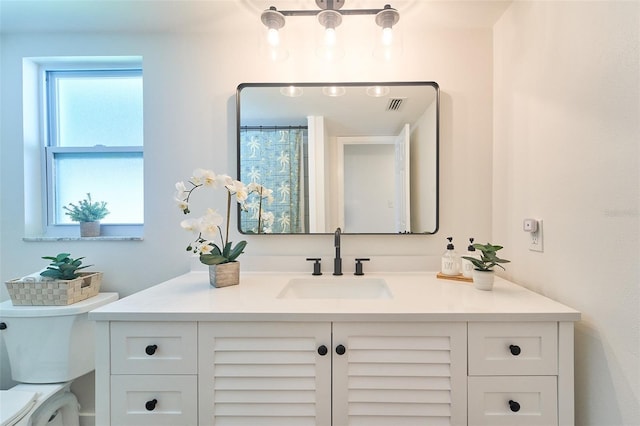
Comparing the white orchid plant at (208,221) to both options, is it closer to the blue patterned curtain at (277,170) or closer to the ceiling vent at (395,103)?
the blue patterned curtain at (277,170)

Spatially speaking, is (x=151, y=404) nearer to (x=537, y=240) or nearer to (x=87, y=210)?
(x=87, y=210)

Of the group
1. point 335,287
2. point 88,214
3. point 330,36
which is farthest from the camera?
point 88,214

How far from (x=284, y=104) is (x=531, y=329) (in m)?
1.40

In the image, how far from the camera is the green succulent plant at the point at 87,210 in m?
1.50

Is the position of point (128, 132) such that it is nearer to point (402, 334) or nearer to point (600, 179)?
point (402, 334)

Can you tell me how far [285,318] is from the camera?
0.86 metres

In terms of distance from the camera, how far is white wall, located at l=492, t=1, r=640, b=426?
755 millimetres

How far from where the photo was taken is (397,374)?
87 centimetres

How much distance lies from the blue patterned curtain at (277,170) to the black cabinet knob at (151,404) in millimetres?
785

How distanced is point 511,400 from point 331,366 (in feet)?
1.91

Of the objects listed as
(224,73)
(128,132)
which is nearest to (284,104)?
(224,73)

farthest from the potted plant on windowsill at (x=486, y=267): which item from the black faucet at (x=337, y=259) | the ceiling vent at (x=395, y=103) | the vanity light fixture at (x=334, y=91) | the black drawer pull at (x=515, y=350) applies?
the vanity light fixture at (x=334, y=91)

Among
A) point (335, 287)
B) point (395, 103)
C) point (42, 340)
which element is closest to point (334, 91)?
point (395, 103)

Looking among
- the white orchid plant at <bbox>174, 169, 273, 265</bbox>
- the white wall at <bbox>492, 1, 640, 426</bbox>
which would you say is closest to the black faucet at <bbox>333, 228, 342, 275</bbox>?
the white orchid plant at <bbox>174, 169, 273, 265</bbox>
